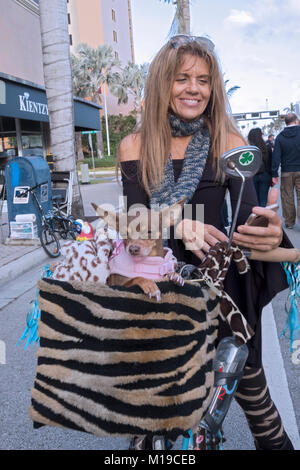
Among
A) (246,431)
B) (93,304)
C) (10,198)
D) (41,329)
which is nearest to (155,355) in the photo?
(93,304)

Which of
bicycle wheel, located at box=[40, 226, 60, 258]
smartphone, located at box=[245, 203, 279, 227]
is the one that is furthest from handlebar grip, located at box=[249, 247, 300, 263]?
bicycle wheel, located at box=[40, 226, 60, 258]

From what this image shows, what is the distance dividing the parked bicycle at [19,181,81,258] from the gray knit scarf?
237 inches

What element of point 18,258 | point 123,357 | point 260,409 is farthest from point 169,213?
point 18,258

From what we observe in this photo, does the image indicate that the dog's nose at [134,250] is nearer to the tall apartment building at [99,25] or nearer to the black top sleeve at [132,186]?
the black top sleeve at [132,186]

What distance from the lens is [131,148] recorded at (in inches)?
77.0

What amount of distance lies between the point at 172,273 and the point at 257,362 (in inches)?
30.2

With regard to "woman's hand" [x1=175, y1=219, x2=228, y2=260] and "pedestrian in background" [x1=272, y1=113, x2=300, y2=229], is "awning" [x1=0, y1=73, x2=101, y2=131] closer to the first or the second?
"pedestrian in background" [x1=272, y1=113, x2=300, y2=229]

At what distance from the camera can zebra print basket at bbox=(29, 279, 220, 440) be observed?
50.6 inches

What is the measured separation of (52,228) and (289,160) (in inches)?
195

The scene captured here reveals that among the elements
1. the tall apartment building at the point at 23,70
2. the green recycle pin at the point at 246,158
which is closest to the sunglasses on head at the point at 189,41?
the green recycle pin at the point at 246,158

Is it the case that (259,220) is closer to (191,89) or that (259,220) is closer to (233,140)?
(233,140)

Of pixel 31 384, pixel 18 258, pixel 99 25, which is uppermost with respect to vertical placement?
pixel 99 25

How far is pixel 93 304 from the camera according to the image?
4.29ft

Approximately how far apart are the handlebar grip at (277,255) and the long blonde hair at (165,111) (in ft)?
1.60
